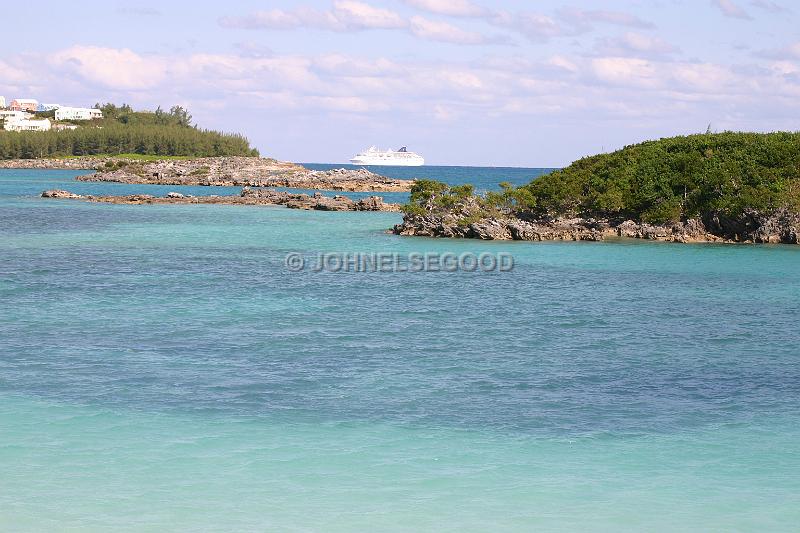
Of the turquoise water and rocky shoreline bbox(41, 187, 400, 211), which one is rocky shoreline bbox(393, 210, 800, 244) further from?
rocky shoreline bbox(41, 187, 400, 211)

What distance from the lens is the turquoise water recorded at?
1232cm

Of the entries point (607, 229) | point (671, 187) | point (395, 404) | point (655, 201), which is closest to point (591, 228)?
point (607, 229)

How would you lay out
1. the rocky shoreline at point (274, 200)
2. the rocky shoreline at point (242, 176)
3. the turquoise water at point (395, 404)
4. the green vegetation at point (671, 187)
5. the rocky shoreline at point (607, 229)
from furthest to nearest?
the rocky shoreline at point (242, 176) → the rocky shoreline at point (274, 200) → the green vegetation at point (671, 187) → the rocky shoreline at point (607, 229) → the turquoise water at point (395, 404)

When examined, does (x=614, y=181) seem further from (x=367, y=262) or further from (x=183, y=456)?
(x=183, y=456)

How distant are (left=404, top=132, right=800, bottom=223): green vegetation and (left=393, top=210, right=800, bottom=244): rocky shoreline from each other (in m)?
0.54

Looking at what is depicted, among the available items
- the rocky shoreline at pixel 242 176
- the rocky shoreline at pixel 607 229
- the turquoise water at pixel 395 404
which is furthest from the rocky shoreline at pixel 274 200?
the turquoise water at pixel 395 404

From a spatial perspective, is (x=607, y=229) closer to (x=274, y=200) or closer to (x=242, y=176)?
(x=274, y=200)

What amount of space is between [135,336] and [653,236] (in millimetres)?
35754

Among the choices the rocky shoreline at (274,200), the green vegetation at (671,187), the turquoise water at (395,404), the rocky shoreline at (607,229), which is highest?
the green vegetation at (671,187)

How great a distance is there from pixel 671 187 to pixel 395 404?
39.8 metres

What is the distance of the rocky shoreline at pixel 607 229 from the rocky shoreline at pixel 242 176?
63.9m

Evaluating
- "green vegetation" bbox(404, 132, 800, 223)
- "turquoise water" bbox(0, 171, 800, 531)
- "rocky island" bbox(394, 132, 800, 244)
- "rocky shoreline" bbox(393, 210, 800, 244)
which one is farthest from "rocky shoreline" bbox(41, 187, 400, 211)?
"turquoise water" bbox(0, 171, 800, 531)

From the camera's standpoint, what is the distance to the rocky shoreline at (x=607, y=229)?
50.1 metres

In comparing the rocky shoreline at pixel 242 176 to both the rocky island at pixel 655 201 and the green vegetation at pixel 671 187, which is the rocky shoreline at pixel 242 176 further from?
the rocky island at pixel 655 201
